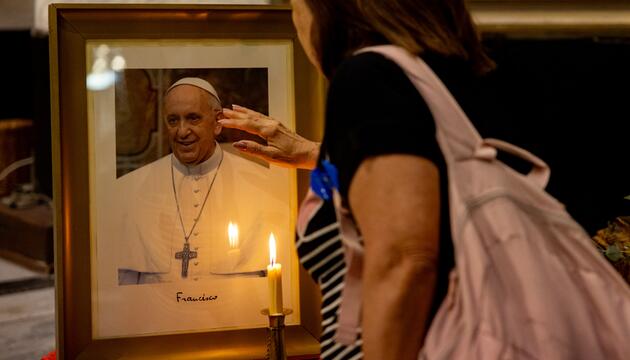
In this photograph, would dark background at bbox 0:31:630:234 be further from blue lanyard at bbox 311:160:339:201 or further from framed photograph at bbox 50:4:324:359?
blue lanyard at bbox 311:160:339:201

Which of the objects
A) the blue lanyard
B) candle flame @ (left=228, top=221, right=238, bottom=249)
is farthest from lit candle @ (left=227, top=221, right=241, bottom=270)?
the blue lanyard

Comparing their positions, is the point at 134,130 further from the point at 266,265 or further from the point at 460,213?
the point at 460,213

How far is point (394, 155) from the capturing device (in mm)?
673

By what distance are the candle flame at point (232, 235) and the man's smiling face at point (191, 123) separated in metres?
0.13

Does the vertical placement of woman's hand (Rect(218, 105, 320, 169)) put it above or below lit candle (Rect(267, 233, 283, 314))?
above

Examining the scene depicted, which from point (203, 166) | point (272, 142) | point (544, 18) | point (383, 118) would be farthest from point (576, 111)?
point (383, 118)

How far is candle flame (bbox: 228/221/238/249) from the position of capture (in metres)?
1.20

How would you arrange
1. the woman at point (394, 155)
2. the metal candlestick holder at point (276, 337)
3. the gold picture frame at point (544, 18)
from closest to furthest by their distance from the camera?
the woman at point (394, 155)
the metal candlestick holder at point (276, 337)
the gold picture frame at point (544, 18)

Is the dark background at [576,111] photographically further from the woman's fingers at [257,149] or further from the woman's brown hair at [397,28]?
the woman's brown hair at [397,28]

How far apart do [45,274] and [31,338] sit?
905 millimetres

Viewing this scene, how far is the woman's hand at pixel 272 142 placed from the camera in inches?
46.3

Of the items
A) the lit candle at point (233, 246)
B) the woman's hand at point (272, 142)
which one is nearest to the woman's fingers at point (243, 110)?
the woman's hand at point (272, 142)

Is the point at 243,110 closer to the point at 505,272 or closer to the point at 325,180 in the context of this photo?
the point at 325,180

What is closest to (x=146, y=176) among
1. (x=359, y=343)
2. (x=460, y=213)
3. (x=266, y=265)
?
(x=266, y=265)
